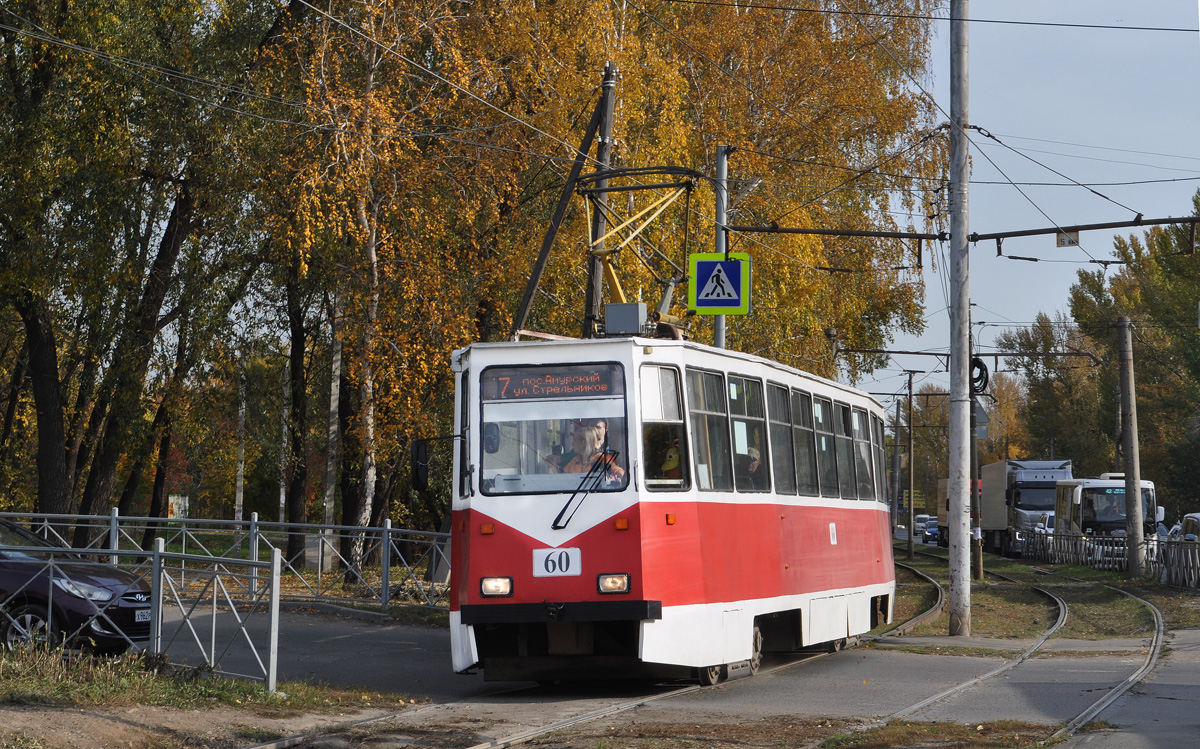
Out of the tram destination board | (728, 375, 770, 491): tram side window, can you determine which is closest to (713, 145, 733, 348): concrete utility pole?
(728, 375, 770, 491): tram side window

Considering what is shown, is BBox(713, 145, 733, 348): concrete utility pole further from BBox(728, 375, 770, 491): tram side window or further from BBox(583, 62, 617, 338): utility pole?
BBox(728, 375, 770, 491): tram side window

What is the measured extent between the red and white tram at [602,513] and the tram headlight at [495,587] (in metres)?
0.01

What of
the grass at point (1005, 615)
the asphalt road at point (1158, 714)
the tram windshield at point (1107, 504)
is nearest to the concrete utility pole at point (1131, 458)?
the grass at point (1005, 615)

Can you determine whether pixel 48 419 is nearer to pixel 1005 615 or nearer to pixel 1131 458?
pixel 1005 615

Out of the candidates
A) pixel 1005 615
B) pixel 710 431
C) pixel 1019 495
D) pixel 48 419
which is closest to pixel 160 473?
pixel 48 419

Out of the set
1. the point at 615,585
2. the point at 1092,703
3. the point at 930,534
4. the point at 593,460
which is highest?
the point at 593,460

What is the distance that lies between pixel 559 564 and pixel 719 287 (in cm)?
908

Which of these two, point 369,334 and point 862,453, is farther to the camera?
point 369,334

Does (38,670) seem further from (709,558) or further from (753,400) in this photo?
(753,400)

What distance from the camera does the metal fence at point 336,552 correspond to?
19.2 m

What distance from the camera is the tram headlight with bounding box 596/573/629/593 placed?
11094 mm

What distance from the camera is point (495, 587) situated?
36.9ft

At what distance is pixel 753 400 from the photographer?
13.2m

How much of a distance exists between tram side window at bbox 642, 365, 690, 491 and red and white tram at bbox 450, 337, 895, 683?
0.01 metres
